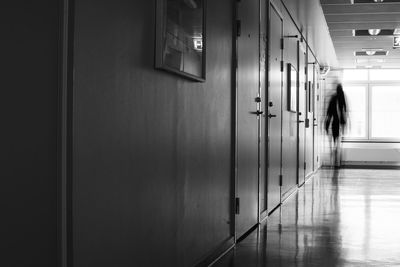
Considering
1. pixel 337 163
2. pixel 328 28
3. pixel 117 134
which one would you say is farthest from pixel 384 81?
pixel 117 134

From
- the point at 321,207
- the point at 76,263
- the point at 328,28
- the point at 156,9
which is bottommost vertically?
the point at 321,207

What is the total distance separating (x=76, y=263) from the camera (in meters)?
1.95

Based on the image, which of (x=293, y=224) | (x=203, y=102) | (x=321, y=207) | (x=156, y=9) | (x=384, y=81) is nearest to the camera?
(x=156, y=9)

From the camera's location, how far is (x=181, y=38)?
3045mm

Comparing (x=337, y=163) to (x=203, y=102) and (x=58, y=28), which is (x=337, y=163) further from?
(x=58, y=28)

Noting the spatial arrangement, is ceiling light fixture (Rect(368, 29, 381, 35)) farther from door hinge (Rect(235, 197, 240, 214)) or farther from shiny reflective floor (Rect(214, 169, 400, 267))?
door hinge (Rect(235, 197, 240, 214))

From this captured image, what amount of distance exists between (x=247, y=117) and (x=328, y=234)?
1.32 metres

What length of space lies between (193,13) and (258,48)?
8.61 ft

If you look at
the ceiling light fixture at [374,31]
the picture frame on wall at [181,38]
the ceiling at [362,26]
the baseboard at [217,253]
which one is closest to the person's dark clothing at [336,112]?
the ceiling at [362,26]

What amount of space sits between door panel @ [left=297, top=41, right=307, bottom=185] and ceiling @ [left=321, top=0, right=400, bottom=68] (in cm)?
74

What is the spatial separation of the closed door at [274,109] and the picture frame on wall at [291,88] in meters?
0.74

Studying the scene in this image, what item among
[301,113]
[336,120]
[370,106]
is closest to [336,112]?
[336,120]

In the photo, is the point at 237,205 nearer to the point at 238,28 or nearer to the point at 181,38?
the point at 238,28

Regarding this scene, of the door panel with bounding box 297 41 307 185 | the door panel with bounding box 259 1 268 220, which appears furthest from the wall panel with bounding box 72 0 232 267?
the door panel with bounding box 297 41 307 185
